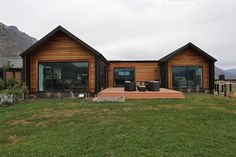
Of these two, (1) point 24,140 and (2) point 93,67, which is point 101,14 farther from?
(1) point 24,140

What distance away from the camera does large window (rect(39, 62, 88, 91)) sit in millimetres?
14320

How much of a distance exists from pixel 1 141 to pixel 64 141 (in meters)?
1.64

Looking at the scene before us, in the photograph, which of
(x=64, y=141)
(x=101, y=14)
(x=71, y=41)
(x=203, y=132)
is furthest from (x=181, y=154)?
(x=101, y=14)

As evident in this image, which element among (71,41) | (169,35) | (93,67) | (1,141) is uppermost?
(169,35)

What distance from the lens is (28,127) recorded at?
6.62 meters

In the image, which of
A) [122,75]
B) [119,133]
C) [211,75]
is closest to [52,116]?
[119,133]

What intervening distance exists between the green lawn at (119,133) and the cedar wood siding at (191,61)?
384 inches

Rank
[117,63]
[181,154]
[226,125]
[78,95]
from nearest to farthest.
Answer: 1. [181,154]
2. [226,125]
3. [78,95]
4. [117,63]

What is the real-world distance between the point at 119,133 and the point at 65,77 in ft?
31.2

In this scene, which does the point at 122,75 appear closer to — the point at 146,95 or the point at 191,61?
the point at 191,61

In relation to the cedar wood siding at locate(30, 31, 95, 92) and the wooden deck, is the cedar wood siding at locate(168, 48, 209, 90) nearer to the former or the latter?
the wooden deck

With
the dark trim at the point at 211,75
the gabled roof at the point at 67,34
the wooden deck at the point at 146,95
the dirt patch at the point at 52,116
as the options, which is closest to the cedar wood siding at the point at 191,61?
the dark trim at the point at 211,75

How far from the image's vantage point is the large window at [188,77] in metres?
A: 17.7

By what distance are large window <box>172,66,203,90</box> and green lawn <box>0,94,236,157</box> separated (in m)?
9.52
